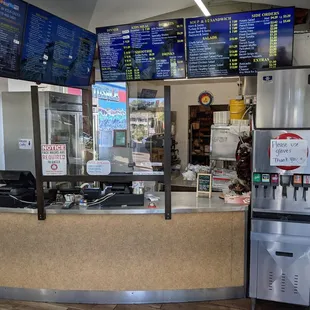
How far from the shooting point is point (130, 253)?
2.50m

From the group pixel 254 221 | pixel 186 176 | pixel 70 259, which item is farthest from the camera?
pixel 186 176

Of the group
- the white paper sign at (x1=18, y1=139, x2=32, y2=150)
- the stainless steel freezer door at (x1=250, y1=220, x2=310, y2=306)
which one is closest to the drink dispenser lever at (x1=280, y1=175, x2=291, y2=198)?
the stainless steel freezer door at (x1=250, y1=220, x2=310, y2=306)

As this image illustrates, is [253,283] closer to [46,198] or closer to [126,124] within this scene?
[126,124]

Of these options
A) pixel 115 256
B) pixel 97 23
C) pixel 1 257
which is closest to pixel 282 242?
pixel 115 256

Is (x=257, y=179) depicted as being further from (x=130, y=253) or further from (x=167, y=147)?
(x=130, y=253)

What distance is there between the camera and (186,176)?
4.71m

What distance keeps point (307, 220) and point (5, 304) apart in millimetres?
2560

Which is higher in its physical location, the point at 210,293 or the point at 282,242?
the point at 282,242

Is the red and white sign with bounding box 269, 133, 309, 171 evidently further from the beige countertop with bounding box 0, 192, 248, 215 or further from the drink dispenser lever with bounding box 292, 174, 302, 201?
the beige countertop with bounding box 0, 192, 248, 215

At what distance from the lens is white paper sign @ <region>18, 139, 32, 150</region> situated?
3885 millimetres

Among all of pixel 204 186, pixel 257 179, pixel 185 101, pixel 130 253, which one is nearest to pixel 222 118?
pixel 204 186

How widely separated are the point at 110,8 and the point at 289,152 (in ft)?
9.35

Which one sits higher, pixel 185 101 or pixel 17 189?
pixel 185 101

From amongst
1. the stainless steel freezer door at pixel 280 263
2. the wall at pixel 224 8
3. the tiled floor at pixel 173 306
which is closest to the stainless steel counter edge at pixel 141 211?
the stainless steel freezer door at pixel 280 263
